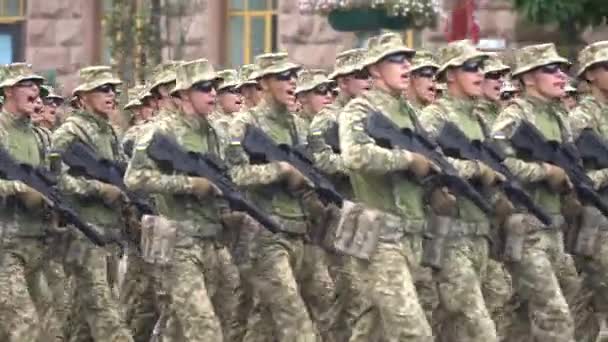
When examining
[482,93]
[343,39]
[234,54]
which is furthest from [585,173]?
[234,54]

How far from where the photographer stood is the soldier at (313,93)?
17844 mm

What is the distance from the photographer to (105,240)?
1648 centimetres

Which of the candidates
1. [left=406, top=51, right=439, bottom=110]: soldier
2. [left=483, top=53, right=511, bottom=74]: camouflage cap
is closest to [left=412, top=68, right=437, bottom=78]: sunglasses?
[left=406, top=51, right=439, bottom=110]: soldier

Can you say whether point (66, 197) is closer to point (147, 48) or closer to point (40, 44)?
point (147, 48)

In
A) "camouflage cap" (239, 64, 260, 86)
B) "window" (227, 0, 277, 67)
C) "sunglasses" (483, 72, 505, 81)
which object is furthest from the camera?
"window" (227, 0, 277, 67)

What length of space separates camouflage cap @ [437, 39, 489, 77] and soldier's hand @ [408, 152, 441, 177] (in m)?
1.47

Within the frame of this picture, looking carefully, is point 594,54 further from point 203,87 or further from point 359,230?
point 359,230

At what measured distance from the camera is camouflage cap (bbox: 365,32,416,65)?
1478 centimetres

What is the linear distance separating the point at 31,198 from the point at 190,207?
98cm

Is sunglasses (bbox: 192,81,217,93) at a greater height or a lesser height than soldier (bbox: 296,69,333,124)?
greater

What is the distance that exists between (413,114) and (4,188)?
8.44 feet

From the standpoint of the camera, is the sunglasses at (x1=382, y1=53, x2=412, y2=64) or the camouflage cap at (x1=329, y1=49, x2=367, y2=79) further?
the camouflage cap at (x1=329, y1=49, x2=367, y2=79)

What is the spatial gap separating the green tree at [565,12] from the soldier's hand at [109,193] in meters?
5.82

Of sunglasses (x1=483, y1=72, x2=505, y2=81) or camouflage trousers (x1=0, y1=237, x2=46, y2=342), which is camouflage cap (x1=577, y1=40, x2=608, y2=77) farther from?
camouflage trousers (x1=0, y1=237, x2=46, y2=342)
